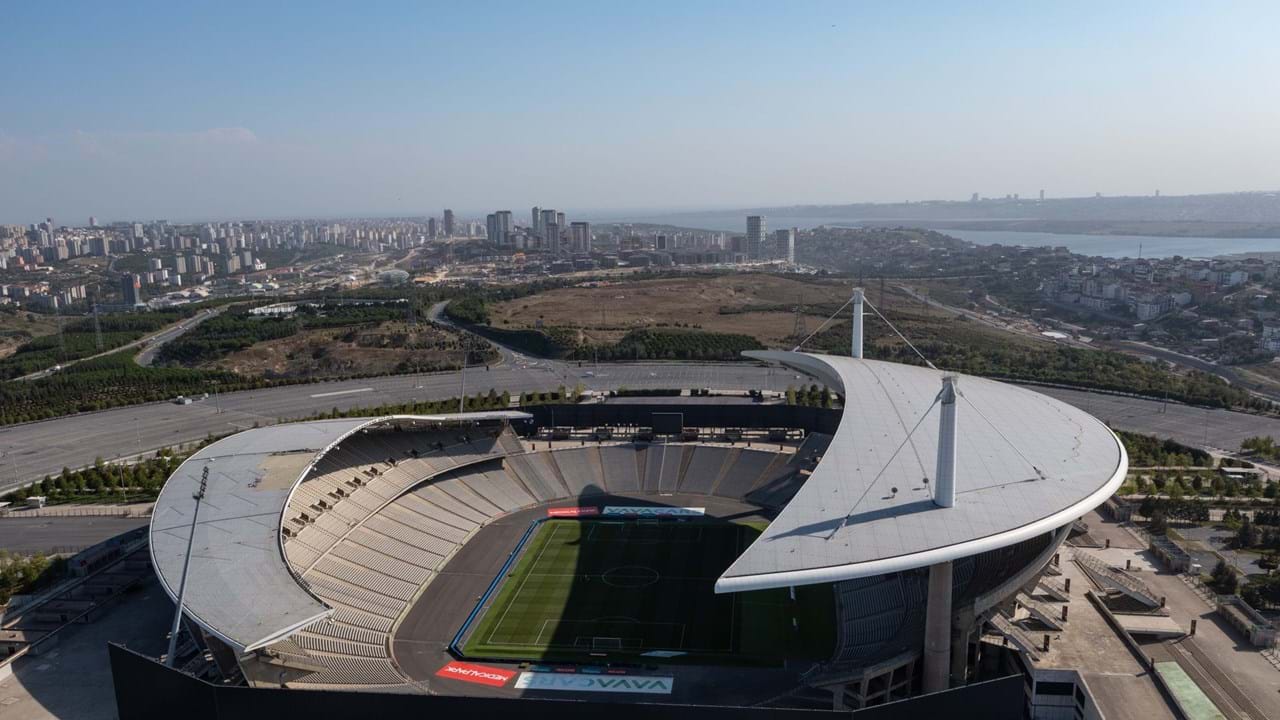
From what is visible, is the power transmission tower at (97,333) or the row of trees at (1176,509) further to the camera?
the power transmission tower at (97,333)

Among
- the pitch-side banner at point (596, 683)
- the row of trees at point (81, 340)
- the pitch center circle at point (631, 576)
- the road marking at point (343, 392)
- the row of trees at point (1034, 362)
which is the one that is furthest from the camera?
the row of trees at point (81, 340)

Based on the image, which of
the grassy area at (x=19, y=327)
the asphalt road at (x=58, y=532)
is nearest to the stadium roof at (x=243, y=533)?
the asphalt road at (x=58, y=532)

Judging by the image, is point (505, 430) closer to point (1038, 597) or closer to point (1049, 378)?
point (1038, 597)

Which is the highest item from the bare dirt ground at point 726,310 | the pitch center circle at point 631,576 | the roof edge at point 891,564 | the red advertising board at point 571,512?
the roof edge at point 891,564

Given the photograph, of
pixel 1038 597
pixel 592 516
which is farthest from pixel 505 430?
pixel 1038 597

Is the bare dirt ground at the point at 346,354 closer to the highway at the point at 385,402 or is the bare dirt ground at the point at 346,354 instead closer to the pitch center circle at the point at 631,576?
the highway at the point at 385,402

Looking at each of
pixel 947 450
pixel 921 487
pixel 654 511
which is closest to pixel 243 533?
pixel 654 511

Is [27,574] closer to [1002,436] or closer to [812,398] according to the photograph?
[1002,436]

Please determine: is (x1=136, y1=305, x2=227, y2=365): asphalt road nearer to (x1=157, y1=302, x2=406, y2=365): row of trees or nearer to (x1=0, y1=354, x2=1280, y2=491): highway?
(x1=157, y1=302, x2=406, y2=365): row of trees
